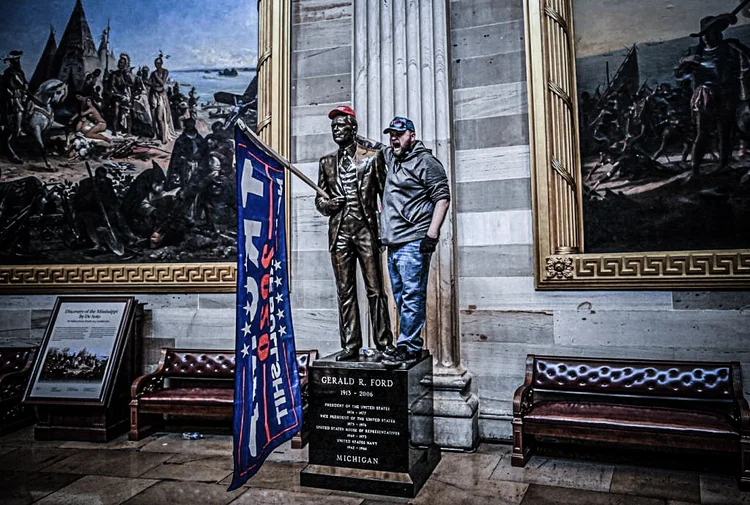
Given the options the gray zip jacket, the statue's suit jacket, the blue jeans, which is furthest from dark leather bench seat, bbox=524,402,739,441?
the statue's suit jacket

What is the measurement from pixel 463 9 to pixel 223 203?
132 inches

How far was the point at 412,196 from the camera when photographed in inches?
166

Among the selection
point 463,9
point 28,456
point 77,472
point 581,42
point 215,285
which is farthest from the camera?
point 215,285

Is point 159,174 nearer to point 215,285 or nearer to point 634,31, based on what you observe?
point 215,285

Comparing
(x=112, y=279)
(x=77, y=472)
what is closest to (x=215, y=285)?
(x=112, y=279)

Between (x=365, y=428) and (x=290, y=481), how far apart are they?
78 cm

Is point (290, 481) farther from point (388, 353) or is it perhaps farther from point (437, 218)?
point (437, 218)

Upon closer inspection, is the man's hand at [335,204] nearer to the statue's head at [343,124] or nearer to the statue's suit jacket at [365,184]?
the statue's suit jacket at [365,184]

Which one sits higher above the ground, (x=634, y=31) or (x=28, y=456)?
(x=634, y=31)

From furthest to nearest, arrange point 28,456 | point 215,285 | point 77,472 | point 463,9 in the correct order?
point 215,285 < point 463,9 < point 28,456 < point 77,472

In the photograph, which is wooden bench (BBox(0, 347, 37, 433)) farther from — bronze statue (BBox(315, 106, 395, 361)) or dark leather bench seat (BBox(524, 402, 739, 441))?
dark leather bench seat (BBox(524, 402, 739, 441))

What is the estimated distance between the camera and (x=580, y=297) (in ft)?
16.8

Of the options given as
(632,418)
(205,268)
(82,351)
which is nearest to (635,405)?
(632,418)

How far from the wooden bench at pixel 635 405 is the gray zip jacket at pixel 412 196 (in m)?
1.68
